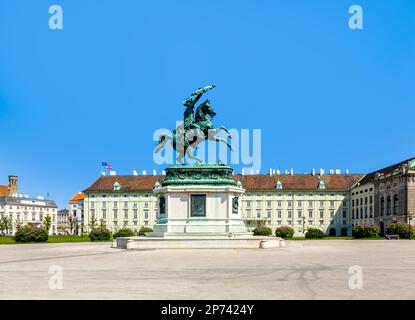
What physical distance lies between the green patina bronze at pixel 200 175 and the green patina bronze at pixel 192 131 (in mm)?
1122

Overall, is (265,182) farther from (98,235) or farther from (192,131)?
(192,131)

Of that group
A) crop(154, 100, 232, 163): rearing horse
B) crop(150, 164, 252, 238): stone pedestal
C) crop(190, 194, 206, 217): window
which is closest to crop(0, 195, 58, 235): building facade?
crop(154, 100, 232, 163): rearing horse

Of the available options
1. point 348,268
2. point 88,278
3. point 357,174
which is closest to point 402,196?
point 357,174

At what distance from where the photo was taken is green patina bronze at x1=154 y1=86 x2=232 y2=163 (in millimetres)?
42656

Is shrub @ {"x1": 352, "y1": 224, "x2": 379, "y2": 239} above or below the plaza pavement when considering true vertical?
below

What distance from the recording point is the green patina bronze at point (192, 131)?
140 ft

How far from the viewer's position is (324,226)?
13100 cm

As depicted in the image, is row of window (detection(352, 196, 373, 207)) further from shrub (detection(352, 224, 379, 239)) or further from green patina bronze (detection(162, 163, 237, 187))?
green patina bronze (detection(162, 163, 237, 187))

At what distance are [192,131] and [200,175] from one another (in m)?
3.61

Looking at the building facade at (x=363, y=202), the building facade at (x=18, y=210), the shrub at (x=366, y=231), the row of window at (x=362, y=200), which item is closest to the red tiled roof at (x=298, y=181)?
the building facade at (x=363, y=202)

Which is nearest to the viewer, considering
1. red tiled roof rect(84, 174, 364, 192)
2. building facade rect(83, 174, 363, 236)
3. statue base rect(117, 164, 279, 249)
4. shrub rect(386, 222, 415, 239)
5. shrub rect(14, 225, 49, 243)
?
statue base rect(117, 164, 279, 249)

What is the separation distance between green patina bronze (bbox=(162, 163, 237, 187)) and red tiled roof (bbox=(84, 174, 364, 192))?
87.4m
